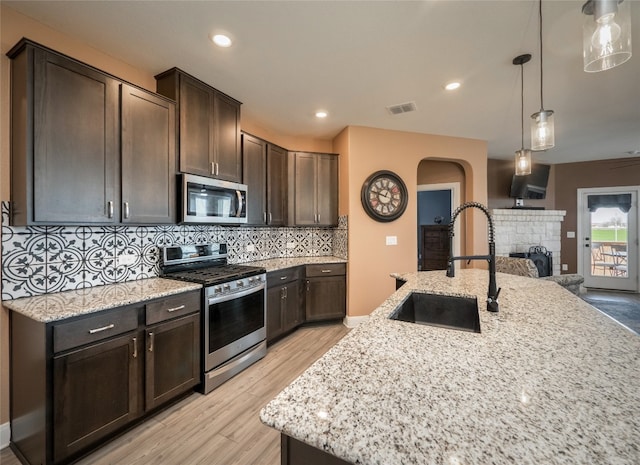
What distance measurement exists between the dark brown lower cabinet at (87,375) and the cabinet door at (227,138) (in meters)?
1.34

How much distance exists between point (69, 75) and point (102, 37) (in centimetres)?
51

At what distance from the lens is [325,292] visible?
12.1 feet

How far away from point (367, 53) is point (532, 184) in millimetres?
5221

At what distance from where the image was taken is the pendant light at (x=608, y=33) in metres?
1.02

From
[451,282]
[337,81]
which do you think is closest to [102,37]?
[337,81]

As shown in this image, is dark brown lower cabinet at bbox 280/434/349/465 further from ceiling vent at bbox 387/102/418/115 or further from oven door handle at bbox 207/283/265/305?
ceiling vent at bbox 387/102/418/115

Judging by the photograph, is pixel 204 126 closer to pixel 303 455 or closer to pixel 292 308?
pixel 292 308

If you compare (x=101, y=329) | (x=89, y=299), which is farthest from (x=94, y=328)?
(x=89, y=299)

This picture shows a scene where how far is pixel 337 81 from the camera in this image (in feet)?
8.65

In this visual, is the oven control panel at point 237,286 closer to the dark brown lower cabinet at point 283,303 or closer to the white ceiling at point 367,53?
the dark brown lower cabinet at point 283,303

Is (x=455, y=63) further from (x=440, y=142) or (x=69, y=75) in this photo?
(x=69, y=75)

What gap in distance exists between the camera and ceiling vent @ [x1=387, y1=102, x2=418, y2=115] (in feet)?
10.1

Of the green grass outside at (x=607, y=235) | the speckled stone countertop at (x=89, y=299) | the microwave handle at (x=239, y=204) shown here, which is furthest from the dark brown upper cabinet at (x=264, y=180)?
the green grass outside at (x=607, y=235)

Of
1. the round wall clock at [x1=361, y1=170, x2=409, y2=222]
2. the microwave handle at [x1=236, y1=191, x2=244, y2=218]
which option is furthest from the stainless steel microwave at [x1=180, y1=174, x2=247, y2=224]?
the round wall clock at [x1=361, y1=170, x2=409, y2=222]
